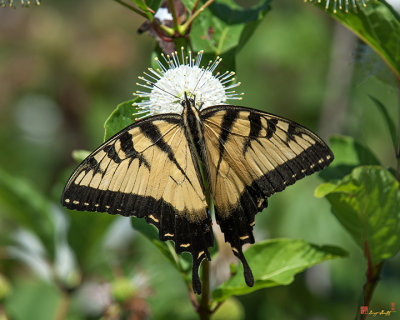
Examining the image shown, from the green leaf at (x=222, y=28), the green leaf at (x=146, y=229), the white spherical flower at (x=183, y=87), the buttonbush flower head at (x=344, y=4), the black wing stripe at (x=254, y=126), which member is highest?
the green leaf at (x=222, y=28)

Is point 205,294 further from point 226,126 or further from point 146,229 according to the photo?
point 226,126

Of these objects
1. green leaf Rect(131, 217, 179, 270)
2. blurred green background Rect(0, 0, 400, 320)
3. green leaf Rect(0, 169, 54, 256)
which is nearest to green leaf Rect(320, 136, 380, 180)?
blurred green background Rect(0, 0, 400, 320)

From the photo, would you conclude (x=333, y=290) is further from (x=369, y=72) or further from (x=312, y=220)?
(x=369, y=72)

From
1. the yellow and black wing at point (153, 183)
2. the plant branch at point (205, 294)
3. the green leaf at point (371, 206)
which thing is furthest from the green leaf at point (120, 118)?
the green leaf at point (371, 206)

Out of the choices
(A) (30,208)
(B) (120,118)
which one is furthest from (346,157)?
(A) (30,208)

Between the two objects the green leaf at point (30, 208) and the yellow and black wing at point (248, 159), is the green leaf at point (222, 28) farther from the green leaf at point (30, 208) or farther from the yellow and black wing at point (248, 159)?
the green leaf at point (30, 208)

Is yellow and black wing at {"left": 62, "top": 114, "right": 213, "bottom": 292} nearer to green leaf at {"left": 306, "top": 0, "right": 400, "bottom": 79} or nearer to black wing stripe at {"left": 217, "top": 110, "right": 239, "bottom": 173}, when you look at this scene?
black wing stripe at {"left": 217, "top": 110, "right": 239, "bottom": 173}
